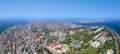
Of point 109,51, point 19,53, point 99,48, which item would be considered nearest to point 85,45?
point 99,48

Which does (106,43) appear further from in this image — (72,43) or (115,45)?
(72,43)

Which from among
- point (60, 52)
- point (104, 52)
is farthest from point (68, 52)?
point (104, 52)

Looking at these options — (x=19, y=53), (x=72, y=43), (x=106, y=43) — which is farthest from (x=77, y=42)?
(x=19, y=53)

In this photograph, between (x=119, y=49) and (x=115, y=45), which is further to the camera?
(x=115, y=45)

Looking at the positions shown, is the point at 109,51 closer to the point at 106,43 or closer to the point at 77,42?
the point at 106,43

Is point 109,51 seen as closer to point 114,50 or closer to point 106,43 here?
point 114,50

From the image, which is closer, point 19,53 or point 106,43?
point 19,53

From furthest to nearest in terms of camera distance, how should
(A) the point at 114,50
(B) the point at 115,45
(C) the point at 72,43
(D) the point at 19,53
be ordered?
(C) the point at 72,43, (B) the point at 115,45, (A) the point at 114,50, (D) the point at 19,53

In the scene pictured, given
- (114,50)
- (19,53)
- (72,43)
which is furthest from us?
(72,43)
